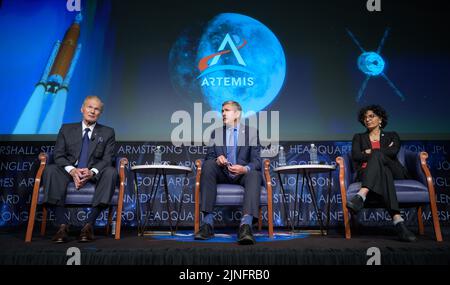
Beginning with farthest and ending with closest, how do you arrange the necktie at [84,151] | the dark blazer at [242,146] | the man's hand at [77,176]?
the dark blazer at [242,146] → the necktie at [84,151] → the man's hand at [77,176]

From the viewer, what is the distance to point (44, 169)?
10.6 feet

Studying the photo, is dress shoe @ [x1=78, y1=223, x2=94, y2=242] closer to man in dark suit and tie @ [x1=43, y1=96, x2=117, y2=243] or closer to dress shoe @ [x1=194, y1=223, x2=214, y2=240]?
man in dark suit and tie @ [x1=43, y1=96, x2=117, y2=243]

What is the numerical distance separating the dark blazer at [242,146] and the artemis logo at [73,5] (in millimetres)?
2627

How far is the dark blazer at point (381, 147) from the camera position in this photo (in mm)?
3510

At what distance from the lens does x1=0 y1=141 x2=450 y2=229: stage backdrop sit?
Result: 4.43 metres

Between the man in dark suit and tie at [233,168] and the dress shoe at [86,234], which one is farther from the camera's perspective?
the man in dark suit and tie at [233,168]

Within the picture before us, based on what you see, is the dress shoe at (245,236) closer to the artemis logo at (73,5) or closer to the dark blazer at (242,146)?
the dark blazer at (242,146)

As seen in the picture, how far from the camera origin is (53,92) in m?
4.70

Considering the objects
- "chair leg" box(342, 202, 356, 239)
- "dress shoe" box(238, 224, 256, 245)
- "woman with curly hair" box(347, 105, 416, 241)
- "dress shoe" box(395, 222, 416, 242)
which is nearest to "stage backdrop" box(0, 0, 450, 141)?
"woman with curly hair" box(347, 105, 416, 241)

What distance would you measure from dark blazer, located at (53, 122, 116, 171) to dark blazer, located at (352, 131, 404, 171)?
7.33ft

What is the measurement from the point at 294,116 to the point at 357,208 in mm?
1850

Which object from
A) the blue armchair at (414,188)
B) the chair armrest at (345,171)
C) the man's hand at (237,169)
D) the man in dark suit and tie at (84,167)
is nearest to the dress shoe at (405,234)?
the blue armchair at (414,188)

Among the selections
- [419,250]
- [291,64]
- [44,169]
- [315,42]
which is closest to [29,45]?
[44,169]

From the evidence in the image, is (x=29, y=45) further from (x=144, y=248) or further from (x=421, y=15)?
(x=421, y=15)
